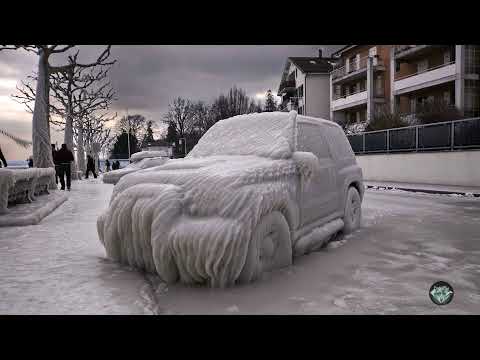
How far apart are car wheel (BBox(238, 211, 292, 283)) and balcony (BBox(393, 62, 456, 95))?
2027 cm

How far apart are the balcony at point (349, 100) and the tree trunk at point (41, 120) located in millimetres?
22326

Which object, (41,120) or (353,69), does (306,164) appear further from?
(353,69)

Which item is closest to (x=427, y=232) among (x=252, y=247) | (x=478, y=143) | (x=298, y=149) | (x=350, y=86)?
(x=298, y=149)

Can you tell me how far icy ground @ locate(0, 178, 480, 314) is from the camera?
8.46ft

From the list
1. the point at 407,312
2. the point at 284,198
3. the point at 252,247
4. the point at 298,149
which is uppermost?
the point at 298,149

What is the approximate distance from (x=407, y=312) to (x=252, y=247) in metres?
1.17

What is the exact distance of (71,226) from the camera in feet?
19.5

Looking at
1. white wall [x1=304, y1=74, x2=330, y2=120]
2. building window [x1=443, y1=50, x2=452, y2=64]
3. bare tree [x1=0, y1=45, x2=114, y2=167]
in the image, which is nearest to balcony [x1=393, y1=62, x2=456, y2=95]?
building window [x1=443, y1=50, x2=452, y2=64]

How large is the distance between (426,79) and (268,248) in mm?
22484

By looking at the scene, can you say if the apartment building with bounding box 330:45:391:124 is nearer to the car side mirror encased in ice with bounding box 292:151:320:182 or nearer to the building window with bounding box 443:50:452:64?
the building window with bounding box 443:50:452:64

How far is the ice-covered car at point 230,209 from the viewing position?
109 inches
